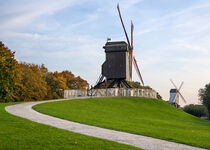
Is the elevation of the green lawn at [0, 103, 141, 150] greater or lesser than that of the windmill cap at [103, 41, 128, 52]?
lesser

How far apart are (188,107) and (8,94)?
54301mm

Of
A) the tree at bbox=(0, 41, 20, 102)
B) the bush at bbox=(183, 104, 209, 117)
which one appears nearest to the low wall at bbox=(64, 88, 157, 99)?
the tree at bbox=(0, 41, 20, 102)

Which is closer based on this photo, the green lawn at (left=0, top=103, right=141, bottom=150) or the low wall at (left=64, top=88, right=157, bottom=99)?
the green lawn at (left=0, top=103, right=141, bottom=150)

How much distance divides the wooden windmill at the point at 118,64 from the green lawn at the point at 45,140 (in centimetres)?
3660

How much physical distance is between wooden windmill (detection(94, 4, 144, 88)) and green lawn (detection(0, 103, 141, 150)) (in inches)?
1441

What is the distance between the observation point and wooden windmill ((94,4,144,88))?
48.6 metres

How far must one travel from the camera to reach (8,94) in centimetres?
2997

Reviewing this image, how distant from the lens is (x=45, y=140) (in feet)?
33.8

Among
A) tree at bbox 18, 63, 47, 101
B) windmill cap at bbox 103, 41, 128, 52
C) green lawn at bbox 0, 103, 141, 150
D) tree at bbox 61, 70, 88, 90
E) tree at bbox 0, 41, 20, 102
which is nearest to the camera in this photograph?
green lawn at bbox 0, 103, 141, 150

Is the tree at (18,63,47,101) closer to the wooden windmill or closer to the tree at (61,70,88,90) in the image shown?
the wooden windmill

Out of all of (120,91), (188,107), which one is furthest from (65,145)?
(188,107)

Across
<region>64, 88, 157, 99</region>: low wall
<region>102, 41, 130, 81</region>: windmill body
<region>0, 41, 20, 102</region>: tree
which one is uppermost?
<region>102, 41, 130, 81</region>: windmill body

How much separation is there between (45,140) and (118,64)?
39.2 meters

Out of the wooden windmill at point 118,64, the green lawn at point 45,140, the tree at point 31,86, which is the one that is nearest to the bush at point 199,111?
the wooden windmill at point 118,64
